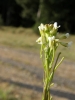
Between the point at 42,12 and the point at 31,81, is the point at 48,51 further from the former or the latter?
the point at 42,12

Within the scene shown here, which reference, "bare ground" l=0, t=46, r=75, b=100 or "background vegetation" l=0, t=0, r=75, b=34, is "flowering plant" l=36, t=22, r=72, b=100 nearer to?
"bare ground" l=0, t=46, r=75, b=100

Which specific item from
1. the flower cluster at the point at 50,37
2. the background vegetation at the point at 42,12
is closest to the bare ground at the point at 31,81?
the flower cluster at the point at 50,37

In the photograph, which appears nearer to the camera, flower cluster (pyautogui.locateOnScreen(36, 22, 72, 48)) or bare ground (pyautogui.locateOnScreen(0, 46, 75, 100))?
flower cluster (pyautogui.locateOnScreen(36, 22, 72, 48))

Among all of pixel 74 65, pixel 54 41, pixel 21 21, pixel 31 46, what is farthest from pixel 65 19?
pixel 54 41

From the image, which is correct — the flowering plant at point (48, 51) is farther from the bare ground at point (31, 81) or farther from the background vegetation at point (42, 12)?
the background vegetation at point (42, 12)

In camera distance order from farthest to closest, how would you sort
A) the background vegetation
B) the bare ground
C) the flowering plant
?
the background vegetation → the bare ground → the flowering plant

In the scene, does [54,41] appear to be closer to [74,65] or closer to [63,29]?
[74,65]

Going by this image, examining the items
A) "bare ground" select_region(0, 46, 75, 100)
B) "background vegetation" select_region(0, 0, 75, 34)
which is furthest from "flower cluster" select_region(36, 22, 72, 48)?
"background vegetation" select_region(0, 0, 75, 34)

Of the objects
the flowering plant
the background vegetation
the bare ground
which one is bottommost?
the flowering plant
